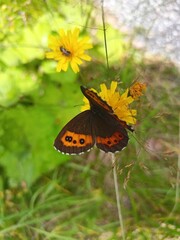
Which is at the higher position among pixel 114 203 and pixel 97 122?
pixel 97 122

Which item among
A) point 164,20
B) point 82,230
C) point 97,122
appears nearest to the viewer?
point 97,122

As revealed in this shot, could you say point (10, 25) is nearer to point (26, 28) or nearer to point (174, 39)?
point (26, 28)

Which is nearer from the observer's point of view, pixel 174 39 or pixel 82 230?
pixel 82 230

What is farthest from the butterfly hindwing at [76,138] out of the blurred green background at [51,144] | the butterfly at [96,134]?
the blurred green background at [51,144]

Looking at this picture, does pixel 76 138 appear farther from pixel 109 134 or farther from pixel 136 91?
pixel 136 91

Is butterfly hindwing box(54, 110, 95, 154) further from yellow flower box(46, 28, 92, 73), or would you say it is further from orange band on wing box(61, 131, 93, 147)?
yellow flower box(46, 28, 92, 73)

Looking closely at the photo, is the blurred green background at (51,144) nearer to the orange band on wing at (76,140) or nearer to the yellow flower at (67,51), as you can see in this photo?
the yellow flower at (67,51)

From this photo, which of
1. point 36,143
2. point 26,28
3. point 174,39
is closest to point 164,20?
point 174,39

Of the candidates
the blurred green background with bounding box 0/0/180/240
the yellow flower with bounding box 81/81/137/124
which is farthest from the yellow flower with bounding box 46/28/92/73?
the blurred green background with bounding box 0/0/180/240
